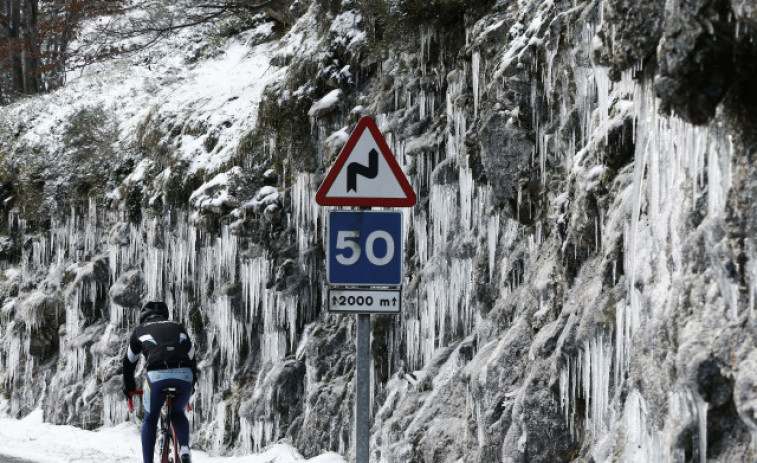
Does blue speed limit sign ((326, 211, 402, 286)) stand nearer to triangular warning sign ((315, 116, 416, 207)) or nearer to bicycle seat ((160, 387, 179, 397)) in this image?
triangular warning sign ((315, 116, 416, 207))

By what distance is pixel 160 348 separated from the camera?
714 cm

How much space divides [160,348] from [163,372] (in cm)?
20

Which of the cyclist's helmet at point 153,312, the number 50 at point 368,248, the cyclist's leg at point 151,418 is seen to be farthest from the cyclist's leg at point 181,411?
the number 50 at point 368,248

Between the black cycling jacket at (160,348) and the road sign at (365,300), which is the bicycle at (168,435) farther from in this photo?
the road sign at (365,300)

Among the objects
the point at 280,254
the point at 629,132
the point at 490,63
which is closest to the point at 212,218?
the point at 280,254

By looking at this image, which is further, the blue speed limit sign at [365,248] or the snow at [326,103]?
the snow at [326,103]

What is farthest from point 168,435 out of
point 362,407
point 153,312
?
point 362,407

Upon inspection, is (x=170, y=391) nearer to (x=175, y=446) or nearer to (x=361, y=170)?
(x=175, y=446)

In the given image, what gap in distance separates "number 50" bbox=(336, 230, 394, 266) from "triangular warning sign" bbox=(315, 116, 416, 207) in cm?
18

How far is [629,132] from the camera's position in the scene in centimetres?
566

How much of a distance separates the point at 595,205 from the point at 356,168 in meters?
2.09

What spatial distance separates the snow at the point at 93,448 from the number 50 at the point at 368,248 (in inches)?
192

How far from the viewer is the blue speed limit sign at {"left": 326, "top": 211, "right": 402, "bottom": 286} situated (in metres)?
4.56

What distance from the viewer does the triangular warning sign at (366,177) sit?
4.61 m
